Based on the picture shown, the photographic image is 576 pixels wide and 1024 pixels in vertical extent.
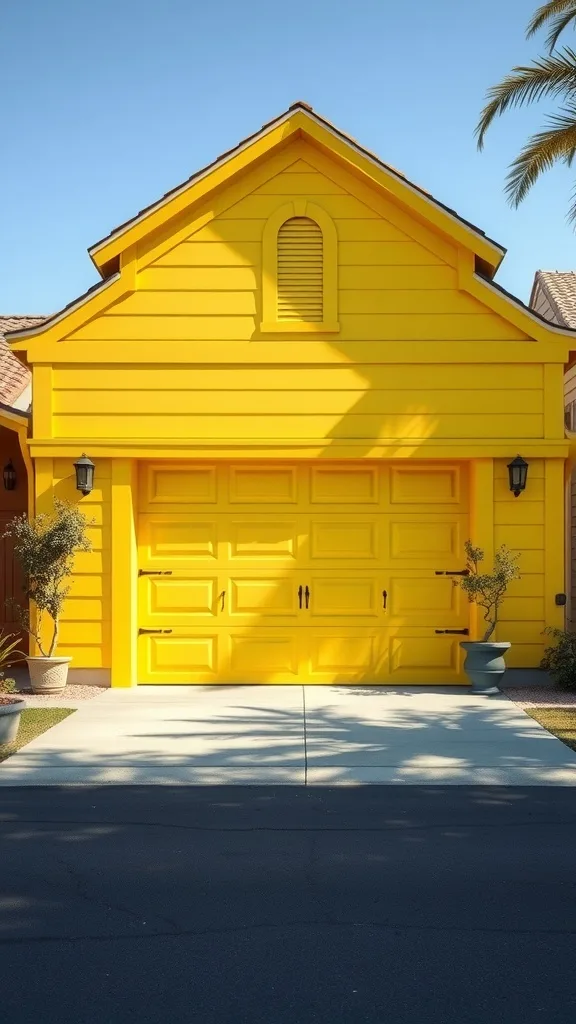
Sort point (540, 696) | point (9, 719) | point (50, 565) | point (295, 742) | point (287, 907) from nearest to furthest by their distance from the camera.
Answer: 1. point (287, 907)
2. point (9, 719)
3. point (295, 742)
4. point (540, 696)
5. point (50, 565)

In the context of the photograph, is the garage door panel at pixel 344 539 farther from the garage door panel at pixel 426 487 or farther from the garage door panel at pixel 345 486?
the garage door panel at pixel 426 487

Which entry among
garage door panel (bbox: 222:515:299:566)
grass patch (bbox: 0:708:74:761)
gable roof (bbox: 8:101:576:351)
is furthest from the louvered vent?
grass patch (bbox: 0:708:74:761)

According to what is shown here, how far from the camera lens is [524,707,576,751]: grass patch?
8.74 m

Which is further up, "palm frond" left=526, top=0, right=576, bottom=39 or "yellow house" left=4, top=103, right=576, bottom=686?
"palm frond" left=526, top=0, right=576, bottom=39

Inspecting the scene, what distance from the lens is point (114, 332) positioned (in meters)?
11.7

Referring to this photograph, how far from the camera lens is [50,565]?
11188 mm

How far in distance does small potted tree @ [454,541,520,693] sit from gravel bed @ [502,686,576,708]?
30cm

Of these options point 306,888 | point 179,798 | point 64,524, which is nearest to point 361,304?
point 64,524

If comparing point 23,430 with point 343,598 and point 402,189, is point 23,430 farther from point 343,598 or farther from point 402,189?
point 402,189

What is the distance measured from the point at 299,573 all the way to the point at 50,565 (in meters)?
2.95

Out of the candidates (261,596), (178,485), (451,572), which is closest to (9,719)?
(261,596)

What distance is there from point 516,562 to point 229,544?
3.45 meters

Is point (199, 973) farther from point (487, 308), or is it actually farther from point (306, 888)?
point (487, 308)

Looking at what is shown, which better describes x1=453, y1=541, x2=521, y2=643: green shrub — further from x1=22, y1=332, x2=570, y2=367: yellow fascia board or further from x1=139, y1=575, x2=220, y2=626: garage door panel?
x1=139, y1=575, x2=220, y2=626: garage door panel
